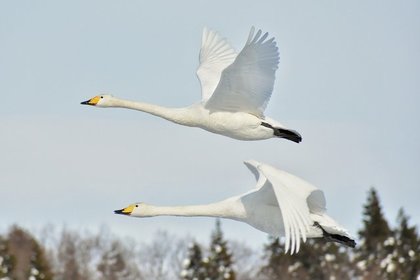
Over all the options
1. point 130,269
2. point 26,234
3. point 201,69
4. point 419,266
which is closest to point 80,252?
point 130,269

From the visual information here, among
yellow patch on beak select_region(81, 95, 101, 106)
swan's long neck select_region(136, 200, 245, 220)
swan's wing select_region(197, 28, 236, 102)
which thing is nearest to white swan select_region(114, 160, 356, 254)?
swan's long neck select_region(136, 200, 245, 220)

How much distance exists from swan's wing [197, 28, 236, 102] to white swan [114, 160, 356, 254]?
143 inches

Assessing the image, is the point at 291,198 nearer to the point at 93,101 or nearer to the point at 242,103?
the point at 242,103

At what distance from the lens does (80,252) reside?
9606 centimetres

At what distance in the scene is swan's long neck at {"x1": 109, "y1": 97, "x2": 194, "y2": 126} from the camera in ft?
77.2

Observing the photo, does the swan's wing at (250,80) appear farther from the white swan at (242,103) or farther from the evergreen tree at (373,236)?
the evergreen tree at (373,236)

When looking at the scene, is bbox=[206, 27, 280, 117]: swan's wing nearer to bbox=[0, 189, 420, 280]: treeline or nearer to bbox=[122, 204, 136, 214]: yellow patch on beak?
bbox=[122, 204, 136, 214]: yellow patch on beak

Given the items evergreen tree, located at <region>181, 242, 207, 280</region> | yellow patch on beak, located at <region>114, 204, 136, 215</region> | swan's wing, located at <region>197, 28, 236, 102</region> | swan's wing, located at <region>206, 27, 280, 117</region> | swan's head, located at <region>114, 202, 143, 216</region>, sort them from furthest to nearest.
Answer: evergreen tree, located at <region>181, 242, 207, 280</region> → swan's wing, located at <region>197, 28, 236, 102</region> → swan's wing, located at <region>206, 27, 280, 117</region> → swan's head, located at <region>114, 202, 143, 216</region> → yellow patch on beak, located at <region>114, 204, 136, 215</region>

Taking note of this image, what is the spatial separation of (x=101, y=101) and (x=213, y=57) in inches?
145

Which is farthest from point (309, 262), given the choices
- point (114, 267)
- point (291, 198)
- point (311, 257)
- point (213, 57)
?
point (291, 198)

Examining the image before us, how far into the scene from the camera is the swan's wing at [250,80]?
23297 mm

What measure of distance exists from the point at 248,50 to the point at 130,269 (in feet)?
235

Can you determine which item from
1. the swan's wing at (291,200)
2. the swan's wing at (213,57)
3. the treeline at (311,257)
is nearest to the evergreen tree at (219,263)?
the treeline at (311,257)

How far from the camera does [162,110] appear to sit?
23828mm
